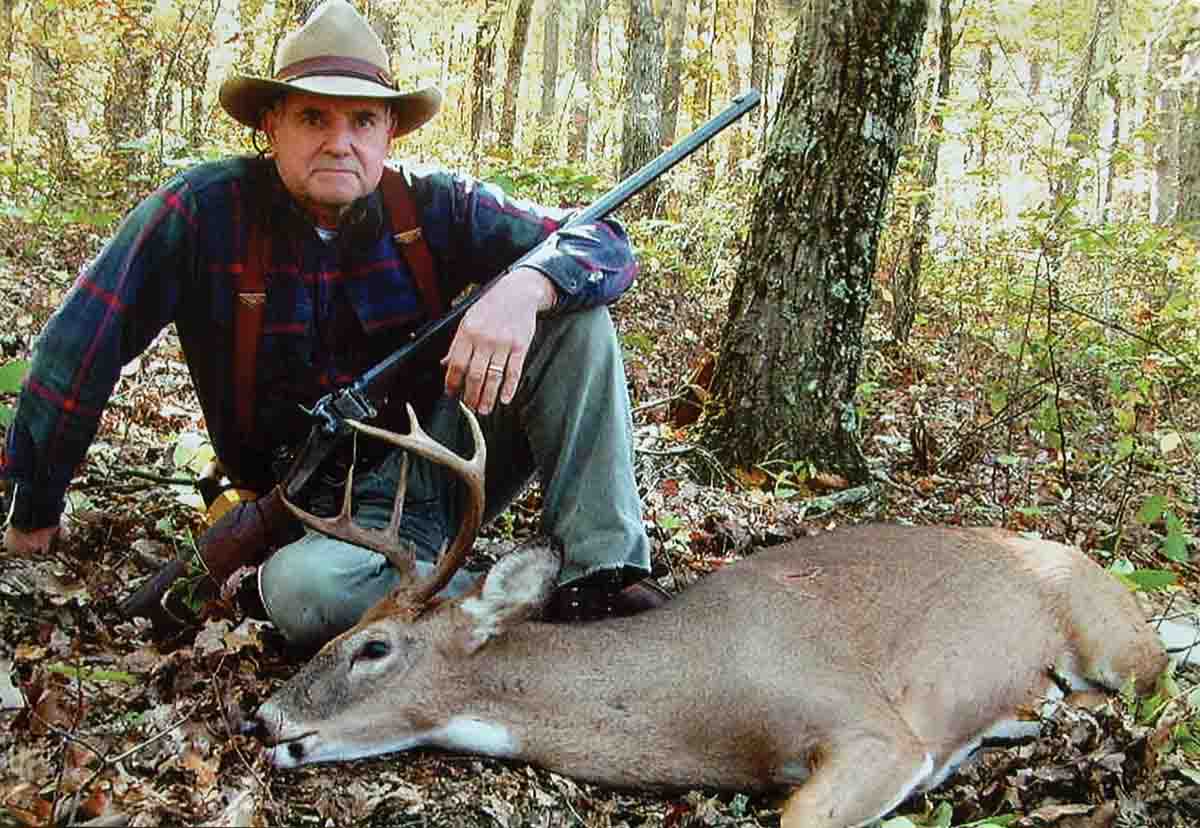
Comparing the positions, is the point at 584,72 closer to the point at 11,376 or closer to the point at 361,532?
the point at 11,376

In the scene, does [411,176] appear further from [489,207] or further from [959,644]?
[959,644]

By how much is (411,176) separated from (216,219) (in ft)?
2.36

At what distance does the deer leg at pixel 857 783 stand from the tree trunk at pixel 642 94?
10810 millimetres

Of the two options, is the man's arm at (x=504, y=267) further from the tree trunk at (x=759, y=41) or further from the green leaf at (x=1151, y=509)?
the tree trunk at (x=759, y=41)

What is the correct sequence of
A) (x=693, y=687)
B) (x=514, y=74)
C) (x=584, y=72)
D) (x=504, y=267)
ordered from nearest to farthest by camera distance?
(x=693, y=687)
(x=504, y=267)
(x=514, y=74)
(x=584, y=72)

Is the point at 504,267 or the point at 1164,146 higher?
the point at 1164,146

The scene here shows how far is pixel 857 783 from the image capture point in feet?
11.9

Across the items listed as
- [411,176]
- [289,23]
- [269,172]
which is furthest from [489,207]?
[289,23]

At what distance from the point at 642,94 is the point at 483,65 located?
386 cm

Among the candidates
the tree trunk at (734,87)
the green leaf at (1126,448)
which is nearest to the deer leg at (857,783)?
the green leaf at (1126,448)

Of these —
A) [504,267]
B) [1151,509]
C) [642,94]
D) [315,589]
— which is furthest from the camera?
[642,94]

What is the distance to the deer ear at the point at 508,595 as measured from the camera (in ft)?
12.7

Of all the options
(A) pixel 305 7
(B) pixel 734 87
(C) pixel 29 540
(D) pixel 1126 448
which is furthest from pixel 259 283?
(B) pixel 734 87

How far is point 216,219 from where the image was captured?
4.09 metres
